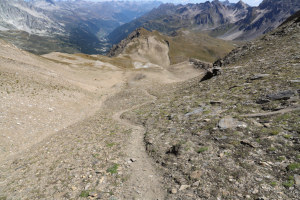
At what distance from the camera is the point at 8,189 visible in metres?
11.9

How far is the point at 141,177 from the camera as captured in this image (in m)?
11.2

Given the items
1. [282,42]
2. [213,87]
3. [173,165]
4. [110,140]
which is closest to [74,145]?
[110,140]

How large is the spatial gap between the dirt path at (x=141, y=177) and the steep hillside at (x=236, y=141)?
1.91ft

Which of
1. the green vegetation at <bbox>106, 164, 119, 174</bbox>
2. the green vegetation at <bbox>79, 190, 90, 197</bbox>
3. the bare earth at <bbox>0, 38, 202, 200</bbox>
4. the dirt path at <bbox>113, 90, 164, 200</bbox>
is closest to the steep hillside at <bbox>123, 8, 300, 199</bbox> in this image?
the dirt path at <bbox>113, 90, 164, 200</bbox>

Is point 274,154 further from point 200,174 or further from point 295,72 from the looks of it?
point 295,72

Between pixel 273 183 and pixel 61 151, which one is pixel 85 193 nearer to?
pixel 61 151

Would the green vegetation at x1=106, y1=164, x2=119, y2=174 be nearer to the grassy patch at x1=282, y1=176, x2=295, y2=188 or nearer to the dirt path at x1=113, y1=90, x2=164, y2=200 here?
the dirt path at x1=113, y1=90, x2=164, y2=200

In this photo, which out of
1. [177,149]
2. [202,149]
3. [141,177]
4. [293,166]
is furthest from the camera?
[177,149]

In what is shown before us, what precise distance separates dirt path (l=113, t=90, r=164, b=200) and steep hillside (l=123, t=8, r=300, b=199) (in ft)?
1.91

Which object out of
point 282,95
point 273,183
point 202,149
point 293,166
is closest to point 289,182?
point 273,183

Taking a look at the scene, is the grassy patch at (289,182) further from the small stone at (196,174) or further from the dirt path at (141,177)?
the dirt path at (141,177)

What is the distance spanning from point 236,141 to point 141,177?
269 inches

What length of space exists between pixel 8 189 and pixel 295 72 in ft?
89.0

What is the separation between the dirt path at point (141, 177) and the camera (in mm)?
9828
